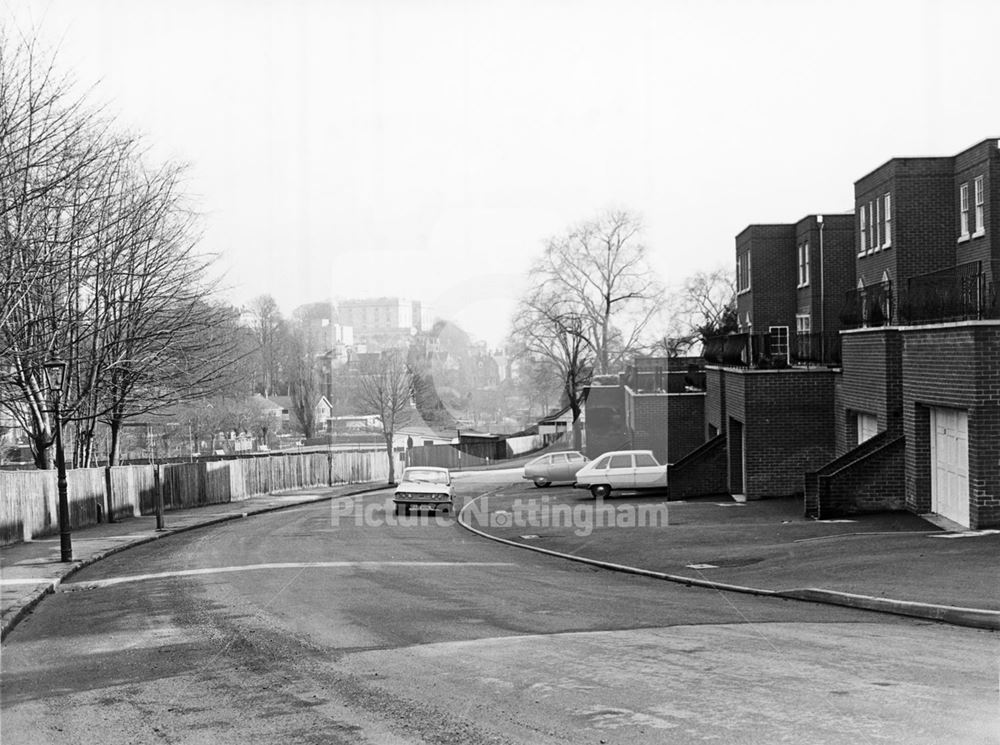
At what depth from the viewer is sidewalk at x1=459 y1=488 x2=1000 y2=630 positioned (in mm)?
14242

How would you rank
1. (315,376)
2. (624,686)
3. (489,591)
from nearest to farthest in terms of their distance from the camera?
1. (624,686)
2. (489,591)
3. (315,376)

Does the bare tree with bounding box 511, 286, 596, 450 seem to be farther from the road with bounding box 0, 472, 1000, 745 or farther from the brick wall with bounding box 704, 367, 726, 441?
the road with bounding box 0, 472, 1000, 745

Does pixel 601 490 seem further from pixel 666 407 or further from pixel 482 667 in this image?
pixel 482 667

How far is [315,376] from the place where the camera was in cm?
9881

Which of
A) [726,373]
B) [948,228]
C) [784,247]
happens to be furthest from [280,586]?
[784,247]

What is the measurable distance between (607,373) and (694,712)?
214 feet

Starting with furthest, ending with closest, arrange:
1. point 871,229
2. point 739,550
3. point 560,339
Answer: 1. point 560,339
2. point 871,229
3. point 739,550

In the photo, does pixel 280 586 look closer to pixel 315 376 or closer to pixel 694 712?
pixel 694 712

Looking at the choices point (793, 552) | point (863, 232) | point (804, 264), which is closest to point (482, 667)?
point (793, 552)

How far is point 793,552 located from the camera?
1930cm

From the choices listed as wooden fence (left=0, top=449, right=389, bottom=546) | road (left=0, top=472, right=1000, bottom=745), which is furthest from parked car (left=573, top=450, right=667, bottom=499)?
road (left=0, top=472, right=1000, bottom=745)

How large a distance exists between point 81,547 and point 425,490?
11.5 meters

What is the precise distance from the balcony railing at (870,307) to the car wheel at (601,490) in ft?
34.4

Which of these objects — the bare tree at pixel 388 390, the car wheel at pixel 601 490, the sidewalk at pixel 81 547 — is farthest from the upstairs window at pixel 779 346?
the bare tree at pixel 388 390
